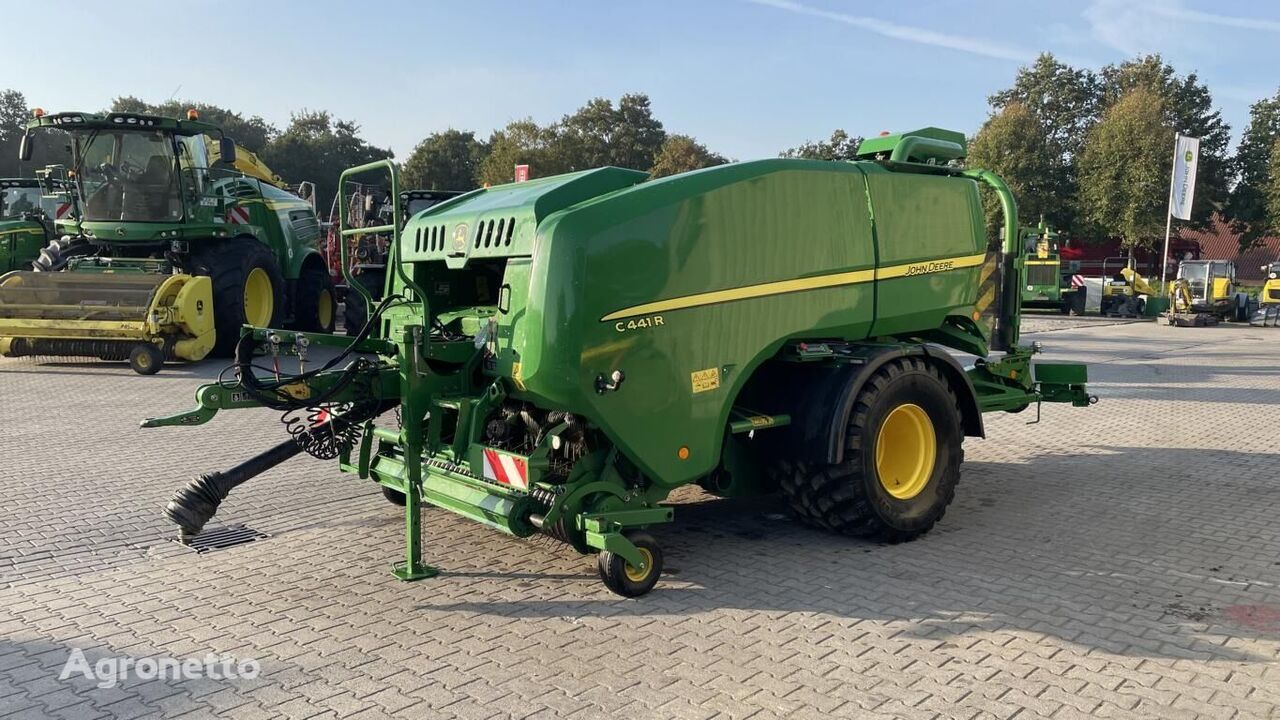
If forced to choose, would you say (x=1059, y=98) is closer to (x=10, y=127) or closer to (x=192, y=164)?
(x=192, y=164)

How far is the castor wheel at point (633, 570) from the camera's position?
4172 mm

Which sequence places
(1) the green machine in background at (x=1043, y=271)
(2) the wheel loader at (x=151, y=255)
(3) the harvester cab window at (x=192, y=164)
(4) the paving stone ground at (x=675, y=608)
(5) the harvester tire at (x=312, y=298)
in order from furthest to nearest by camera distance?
1. (1) the green machine in background at (x=1043, y=271)
2. (5) the harvester tire at (x=312, y=298)
3. (3) the harvester cab window at (x=192, y=164)
4. (2) the wheel loader at (x=151, y=255)
5. (4) the paving stone ground at (x=675, y=608)

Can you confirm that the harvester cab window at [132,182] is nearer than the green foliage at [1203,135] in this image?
Yes

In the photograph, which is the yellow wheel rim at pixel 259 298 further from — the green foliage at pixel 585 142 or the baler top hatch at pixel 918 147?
the green foliage at pixel 585 142

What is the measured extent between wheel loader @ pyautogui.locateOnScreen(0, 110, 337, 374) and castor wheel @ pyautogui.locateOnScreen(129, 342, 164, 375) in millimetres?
16

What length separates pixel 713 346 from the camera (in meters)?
4.44

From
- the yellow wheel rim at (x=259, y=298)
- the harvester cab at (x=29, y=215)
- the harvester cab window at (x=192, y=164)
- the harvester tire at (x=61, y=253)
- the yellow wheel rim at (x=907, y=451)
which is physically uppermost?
the harvester cab window at (x=192, y=164)

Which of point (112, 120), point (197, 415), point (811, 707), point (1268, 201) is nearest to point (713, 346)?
point (811, 707)

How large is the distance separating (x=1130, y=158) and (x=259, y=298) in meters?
33.9

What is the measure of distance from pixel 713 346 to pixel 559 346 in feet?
2.81

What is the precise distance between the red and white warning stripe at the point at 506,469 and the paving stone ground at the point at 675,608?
0.56 metres

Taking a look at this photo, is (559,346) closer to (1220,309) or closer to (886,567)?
(886,567)

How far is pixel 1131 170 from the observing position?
34.7 m

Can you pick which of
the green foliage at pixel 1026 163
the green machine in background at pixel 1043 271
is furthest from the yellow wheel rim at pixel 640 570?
the green foliage at pixel 1026 163
